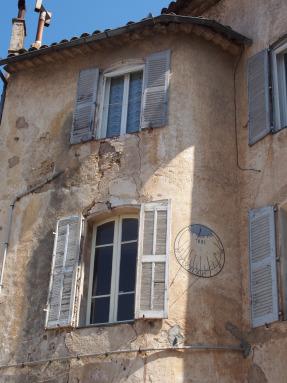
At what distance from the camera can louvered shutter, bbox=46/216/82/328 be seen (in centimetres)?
1037

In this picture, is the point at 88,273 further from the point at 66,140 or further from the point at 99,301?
the point at 66,140

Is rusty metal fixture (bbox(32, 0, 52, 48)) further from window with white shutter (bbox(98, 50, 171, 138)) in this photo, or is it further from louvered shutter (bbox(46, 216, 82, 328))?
louvered shutter (bbox(46, 216, 82, 328))

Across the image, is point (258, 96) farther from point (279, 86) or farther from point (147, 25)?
point (147, 25)

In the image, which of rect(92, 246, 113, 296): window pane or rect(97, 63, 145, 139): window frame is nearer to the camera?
rect(92, 246, 113, 296): window pane

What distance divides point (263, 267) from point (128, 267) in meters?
2.01

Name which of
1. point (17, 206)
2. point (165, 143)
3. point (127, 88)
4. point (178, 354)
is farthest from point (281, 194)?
point (17, 206)

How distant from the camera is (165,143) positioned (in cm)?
1115

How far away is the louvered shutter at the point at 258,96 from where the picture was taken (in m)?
11.1

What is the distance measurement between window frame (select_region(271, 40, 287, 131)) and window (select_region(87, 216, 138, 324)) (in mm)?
2738

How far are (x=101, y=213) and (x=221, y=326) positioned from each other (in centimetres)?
257

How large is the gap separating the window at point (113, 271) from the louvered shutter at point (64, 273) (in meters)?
0.31

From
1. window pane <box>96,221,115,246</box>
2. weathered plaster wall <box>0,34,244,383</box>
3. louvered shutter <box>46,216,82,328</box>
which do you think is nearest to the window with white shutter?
weathered plaster wall <box>0,34,244,383</box>

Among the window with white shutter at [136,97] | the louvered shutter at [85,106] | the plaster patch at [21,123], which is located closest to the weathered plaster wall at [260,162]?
the window with white shutter at [136,97]

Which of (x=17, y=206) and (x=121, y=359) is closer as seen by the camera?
(x=121, y=359)
